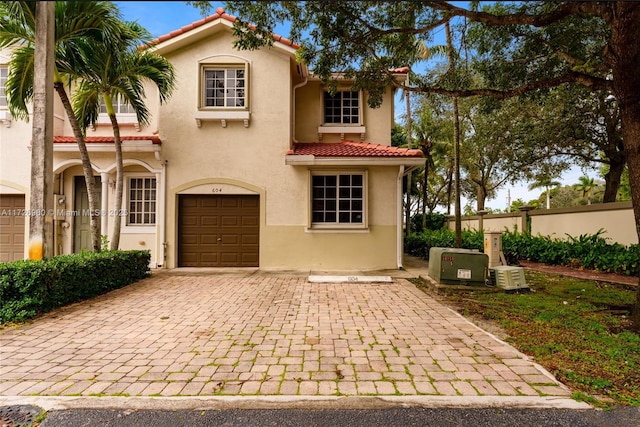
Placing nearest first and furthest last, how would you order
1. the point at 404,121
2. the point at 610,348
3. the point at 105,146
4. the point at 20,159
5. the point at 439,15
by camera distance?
the point at 610,348 < the point at 439,15 < the point at 105,146 < the point at 20,159 < the point at 404,121

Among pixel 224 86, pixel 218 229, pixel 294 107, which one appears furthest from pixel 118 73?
pixel 294 107

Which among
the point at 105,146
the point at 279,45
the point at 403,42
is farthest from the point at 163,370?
the point at 279,45

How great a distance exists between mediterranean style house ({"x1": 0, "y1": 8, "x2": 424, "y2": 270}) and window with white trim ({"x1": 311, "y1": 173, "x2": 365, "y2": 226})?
0.03 m

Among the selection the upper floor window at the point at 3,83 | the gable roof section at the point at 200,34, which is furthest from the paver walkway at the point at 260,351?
the upper floor window at the point at 3,83

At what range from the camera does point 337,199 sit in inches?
416

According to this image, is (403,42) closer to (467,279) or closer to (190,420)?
(467,279)

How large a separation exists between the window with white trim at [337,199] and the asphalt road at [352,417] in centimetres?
773

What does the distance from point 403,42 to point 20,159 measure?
11.6 m

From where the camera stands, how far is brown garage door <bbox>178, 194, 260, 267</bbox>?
1062 cm

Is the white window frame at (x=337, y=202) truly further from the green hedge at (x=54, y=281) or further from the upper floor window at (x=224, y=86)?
the green hedge at (x=54, y=281)

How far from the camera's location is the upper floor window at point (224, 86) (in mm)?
10641

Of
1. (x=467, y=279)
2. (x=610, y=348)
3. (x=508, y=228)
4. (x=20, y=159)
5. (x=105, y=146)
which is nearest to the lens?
(x=610, y=348)

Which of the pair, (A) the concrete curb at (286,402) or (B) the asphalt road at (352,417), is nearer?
(B) the asphalt road at (352,417)

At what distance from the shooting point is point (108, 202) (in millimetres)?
10664
